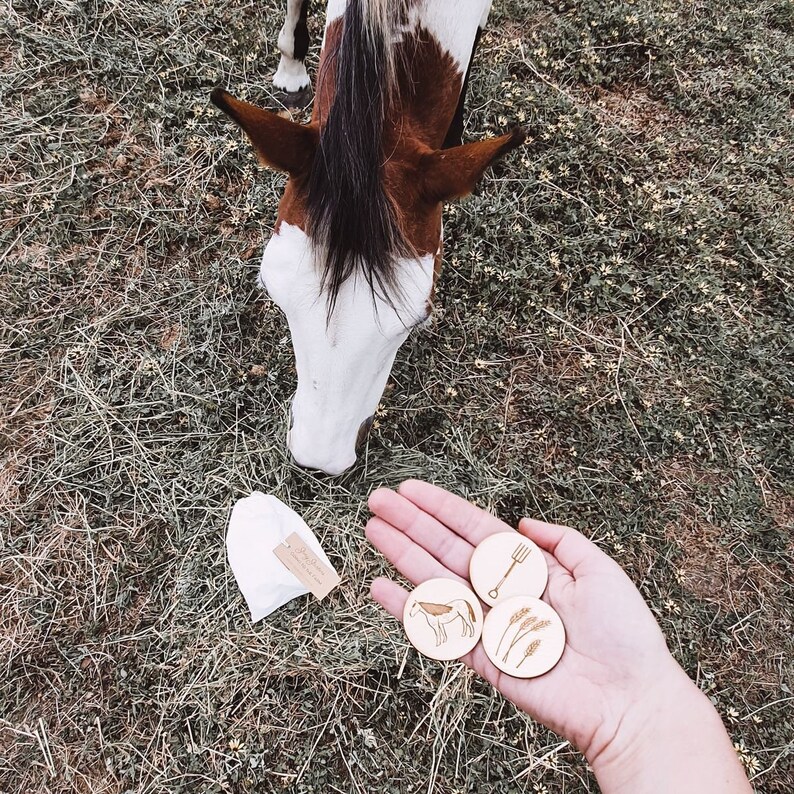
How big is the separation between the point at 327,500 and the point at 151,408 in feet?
3.34

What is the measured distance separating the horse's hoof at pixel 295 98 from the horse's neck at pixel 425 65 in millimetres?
1418

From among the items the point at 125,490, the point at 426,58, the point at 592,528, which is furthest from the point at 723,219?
the point at 125,490

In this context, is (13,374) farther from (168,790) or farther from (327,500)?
(168,790)

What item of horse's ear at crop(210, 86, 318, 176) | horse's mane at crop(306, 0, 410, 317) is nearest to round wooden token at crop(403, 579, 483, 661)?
horse's mane at crop(306, 0, 410, 317)

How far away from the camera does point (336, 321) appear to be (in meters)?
1.52

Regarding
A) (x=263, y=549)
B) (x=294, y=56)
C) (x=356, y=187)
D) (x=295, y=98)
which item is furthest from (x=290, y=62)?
(x=263, y=549)

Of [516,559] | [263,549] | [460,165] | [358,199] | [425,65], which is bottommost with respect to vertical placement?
[263,549]

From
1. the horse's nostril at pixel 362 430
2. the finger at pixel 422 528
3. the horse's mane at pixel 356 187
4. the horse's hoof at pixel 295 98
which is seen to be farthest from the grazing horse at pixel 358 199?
the horse's hoof at pixel 295 98

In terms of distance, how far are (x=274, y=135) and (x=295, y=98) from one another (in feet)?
7.31

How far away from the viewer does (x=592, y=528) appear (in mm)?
2715

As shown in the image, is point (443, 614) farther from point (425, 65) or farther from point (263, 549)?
point (425, 65)

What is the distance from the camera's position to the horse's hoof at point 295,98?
333cm

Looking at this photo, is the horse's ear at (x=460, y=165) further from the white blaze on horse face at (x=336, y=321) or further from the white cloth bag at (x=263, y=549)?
the white cloth bag at (x=263, y=549)

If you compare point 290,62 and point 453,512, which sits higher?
point 290,62
